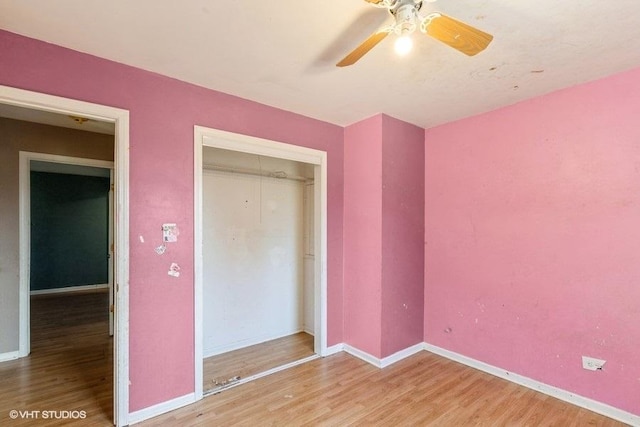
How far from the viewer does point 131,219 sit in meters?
2.15

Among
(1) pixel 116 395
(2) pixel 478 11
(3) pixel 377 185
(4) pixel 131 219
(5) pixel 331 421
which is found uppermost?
(2) pixel 478 11

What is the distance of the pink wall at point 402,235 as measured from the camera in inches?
121

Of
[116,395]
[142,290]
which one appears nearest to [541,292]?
[142,290]

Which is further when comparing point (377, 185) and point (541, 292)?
point (377, 185)

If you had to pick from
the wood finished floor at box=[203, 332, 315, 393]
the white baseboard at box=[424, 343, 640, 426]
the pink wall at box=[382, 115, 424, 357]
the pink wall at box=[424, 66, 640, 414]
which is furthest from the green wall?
the white baseboard at box=[424, 343, 640, 426]

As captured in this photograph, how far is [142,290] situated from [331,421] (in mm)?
1670

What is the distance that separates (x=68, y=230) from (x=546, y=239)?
8.38 m

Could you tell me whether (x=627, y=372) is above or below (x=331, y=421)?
above

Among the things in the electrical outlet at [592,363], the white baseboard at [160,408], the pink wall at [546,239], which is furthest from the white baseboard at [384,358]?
the white baseboard at [160,408]

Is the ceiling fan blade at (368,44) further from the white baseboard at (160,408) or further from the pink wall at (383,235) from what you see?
the white baseboard at (160,408)

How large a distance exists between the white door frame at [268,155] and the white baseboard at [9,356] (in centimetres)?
230

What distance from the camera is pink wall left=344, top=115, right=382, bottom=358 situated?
3070mm

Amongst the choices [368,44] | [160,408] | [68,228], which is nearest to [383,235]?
[368,44]

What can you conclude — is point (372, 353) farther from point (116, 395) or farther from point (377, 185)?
point (116, 395)
